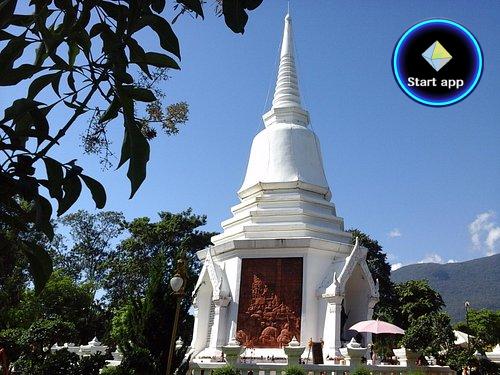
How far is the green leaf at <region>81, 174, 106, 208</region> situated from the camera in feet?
6.93

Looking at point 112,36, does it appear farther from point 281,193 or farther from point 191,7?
point 281,193

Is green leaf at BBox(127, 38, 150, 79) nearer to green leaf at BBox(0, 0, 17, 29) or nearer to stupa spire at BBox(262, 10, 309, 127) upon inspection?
green leaf at BBox(0, 0, 17, 29)

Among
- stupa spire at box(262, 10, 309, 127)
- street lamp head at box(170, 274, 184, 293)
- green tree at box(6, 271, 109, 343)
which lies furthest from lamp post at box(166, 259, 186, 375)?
green tree at box(6, 271, 109, 343)

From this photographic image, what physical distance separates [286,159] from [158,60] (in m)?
21.1

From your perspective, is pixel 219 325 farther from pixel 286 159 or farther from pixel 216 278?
pixel 286 159

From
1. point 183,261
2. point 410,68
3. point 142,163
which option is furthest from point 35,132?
point 183,261

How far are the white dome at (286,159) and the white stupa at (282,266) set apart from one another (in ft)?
0.15

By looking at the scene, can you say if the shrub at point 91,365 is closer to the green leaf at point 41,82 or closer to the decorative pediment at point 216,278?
the decorative pediment at point 216,278

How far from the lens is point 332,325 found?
18.2 metres

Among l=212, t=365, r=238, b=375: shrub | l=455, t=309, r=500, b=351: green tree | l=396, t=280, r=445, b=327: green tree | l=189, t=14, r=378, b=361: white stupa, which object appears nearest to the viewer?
l=212, t=365, r=238, b=375: shrub

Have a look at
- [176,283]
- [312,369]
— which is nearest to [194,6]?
[176,283]

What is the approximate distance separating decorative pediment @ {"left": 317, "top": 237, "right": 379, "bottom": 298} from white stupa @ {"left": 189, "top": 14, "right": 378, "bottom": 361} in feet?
0.12

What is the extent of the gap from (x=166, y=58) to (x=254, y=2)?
41 cm

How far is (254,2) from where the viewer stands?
2.02 metres
